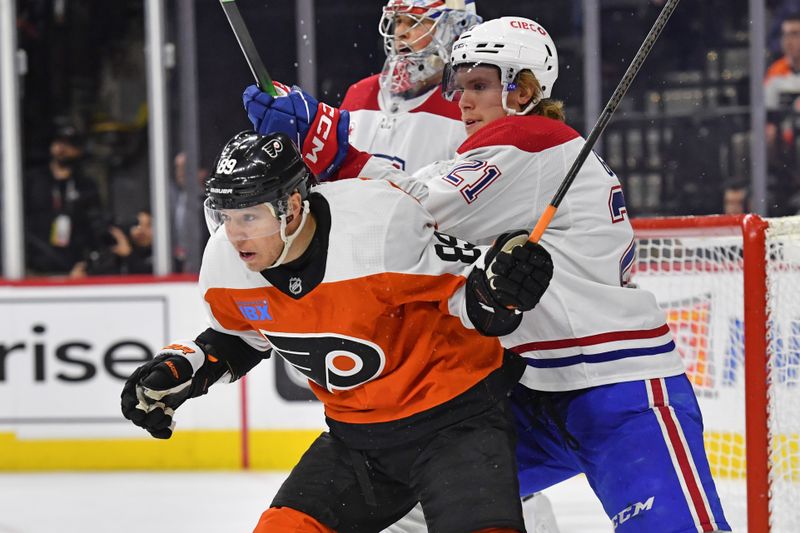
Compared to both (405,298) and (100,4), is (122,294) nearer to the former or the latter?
(100,4)

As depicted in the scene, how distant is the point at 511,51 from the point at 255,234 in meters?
0.68

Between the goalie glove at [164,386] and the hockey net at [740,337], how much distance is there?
3.90 feet

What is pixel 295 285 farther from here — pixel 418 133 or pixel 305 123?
pixel 418 133

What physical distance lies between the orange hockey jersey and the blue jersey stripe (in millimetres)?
170

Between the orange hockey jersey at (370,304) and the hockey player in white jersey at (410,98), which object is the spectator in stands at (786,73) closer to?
the hockey player in white jersey at (410,98)

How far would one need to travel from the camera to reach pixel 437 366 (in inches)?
79.2

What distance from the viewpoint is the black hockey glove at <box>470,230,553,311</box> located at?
1.83 meters

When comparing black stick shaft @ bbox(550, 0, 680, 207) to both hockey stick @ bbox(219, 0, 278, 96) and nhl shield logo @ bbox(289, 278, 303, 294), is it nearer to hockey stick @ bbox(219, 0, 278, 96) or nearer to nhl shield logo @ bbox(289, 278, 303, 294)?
nhl shield logo @ bbox(289, 278, 303, 294)

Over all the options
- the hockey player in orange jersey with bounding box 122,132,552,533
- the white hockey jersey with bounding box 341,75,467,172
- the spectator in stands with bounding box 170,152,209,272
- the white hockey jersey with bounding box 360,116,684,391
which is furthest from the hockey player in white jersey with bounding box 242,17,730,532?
the spectator in stands with bounding box 170,152,209,272

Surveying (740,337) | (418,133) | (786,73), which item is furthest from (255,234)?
(786,73)

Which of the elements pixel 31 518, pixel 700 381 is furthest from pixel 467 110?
pixel 31 518

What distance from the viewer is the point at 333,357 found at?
1.99 metres

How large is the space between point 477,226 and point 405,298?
0.31 metres

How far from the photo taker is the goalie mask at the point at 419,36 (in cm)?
272
